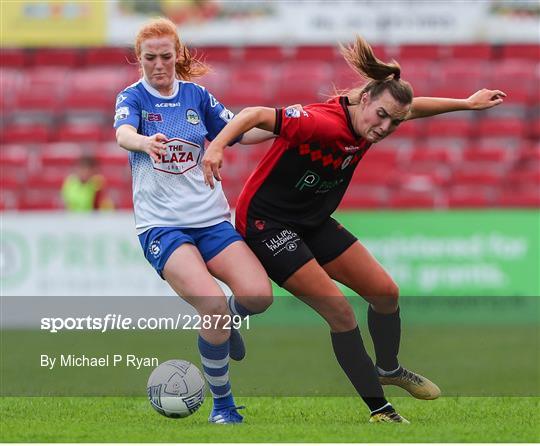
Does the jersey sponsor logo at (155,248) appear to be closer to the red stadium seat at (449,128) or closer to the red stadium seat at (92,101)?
the red stadium seat at (449,128)

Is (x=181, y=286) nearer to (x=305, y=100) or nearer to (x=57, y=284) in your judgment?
(x=57, y=284)

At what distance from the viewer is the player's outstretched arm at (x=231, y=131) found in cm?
574

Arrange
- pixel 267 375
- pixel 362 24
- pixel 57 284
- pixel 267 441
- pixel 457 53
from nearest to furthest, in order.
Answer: pixel 267 441
pixel 267 375
pixel 57 284
pixel 362 24
pixel 457 53

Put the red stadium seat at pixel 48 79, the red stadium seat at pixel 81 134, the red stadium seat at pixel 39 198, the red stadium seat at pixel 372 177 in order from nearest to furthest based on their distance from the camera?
1. the red stadium seat at pixel 372 177
2. the red stadium seat at pixel 39 198
3. the red stadium seat at pixel 81 134
4. the red stadium seat at pixel 48 79

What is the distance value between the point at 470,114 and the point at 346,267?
12981mm

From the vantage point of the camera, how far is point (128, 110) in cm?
630

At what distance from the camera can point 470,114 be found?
19.1 meters

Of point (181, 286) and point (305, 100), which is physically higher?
point (181, 286)

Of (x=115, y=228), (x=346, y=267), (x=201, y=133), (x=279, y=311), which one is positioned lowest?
(x=279, y=311)

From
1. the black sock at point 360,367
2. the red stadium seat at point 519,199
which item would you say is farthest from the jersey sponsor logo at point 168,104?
the red stadium seat at point 519,199

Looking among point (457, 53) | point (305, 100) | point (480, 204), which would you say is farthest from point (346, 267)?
point (457, 53)

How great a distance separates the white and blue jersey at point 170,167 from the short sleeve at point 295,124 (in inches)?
23.7

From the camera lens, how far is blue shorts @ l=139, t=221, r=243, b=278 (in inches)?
249

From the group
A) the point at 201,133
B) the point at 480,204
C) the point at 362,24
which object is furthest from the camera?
the point at 362,24
